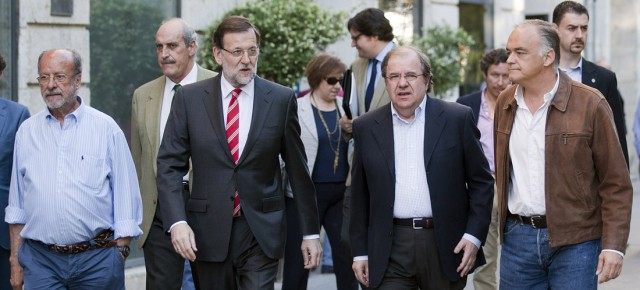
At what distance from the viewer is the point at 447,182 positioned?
6.47 metres

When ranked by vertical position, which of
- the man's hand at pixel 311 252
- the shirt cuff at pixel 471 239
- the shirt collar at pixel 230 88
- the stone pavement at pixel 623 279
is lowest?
the stone pavement at pixel 623 279

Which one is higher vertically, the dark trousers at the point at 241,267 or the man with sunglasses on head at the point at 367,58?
the man with sunglasses on head at the point at 367,58

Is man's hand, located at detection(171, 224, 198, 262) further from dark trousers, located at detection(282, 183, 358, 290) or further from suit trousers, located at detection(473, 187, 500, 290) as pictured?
suit trousers, located at detection(473, 187, 500, 290)

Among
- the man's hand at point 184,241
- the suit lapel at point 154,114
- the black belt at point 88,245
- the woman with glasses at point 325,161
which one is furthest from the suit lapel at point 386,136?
the woman with glasses at point 325,161

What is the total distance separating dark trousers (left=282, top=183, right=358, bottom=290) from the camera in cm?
925

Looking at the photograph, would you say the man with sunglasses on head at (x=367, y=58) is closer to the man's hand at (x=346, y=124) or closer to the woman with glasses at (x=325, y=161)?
the man's hand at (x=346, y=124)

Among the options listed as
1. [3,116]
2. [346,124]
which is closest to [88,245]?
[3,116]

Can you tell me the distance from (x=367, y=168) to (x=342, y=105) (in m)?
3.14

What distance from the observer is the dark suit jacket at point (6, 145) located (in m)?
7.18

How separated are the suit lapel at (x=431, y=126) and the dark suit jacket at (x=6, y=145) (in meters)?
2.41

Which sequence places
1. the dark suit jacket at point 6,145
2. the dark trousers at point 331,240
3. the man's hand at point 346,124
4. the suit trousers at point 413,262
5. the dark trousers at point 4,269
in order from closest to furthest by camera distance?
the suit trousers at point 413,262 < the dark suit jacket at point 6,145 < the dark trousers at point 4,269 < the dark trousers at point 331,240 < the man's hand at point 346,124

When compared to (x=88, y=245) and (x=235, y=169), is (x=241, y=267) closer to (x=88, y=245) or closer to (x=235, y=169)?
(x=235, y=169)

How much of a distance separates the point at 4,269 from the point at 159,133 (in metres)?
1.23

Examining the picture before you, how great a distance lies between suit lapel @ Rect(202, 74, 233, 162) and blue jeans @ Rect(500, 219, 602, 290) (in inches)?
60.3
